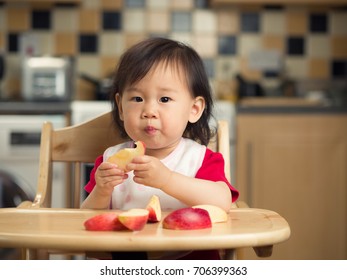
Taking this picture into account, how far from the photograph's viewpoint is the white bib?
129 cm

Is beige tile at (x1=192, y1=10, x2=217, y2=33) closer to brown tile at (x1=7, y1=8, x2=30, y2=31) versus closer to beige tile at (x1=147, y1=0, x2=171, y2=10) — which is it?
beige tile at (x1=147, y1=0, x2=171, y2=10)

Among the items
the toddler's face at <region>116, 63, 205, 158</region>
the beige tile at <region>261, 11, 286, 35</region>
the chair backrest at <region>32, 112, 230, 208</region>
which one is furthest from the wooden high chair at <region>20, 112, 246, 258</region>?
the beige tile at <region>261, 11, 286, 35</region>

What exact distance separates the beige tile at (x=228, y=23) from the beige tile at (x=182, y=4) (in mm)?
158

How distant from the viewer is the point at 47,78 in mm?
3109

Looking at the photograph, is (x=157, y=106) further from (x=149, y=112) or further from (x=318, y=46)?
(x=318, y=46)

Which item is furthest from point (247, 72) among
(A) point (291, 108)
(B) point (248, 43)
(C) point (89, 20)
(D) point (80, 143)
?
(D) point (80, 143)

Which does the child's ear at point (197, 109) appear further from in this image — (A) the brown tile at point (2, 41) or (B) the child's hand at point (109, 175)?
(A) the brown tile at point (2, 41)

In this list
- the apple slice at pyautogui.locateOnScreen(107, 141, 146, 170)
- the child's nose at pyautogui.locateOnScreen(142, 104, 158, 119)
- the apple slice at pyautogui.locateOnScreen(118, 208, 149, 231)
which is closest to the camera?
the apple slice at pyautogui.locateOnScreen(118, 208, 149, 231)

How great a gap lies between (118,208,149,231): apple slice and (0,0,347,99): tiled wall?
2.51m

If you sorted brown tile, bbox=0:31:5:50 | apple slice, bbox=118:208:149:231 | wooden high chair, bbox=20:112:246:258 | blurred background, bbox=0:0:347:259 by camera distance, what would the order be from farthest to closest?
brown tile, bbox=0:31:5:50 < blurred background, bbox=0:0:347:259 < wooden high chair, bbox=20:112:246:258 < apple slice, bbox=118:208:149:231

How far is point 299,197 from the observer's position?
296 centimetres

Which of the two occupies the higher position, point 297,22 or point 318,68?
point 297,22

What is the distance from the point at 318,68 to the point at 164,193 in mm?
2435

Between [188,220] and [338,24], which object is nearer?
[188,220]
